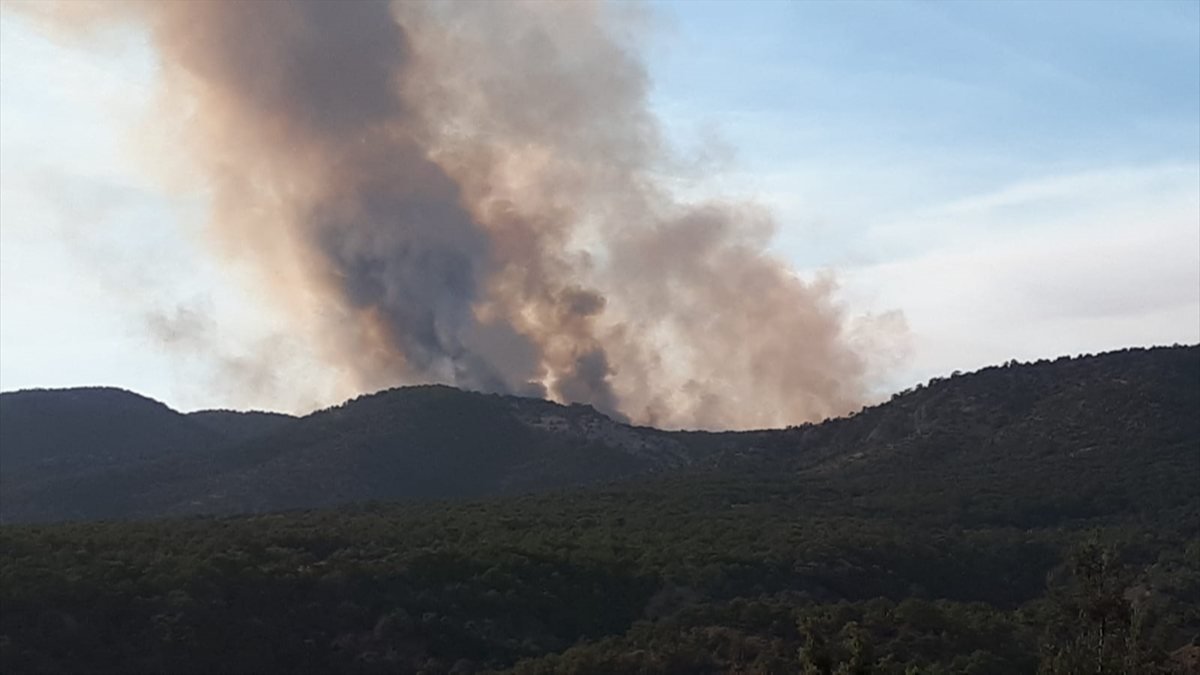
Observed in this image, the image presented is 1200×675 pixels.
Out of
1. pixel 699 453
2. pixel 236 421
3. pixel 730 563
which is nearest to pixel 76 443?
pixel 236 421

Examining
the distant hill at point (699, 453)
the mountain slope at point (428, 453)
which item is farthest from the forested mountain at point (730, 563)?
the mountain slope at point (428, 453)

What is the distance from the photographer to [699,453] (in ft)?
408

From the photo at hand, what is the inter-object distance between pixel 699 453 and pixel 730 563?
5742cm

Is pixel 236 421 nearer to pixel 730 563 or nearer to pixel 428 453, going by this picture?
pixel 428 453

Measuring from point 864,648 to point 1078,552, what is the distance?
5.62m

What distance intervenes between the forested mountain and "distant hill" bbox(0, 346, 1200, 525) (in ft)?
1.04

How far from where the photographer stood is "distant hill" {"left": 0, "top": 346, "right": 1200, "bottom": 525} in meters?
91.7

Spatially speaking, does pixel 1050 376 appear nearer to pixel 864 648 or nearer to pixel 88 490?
pixel 88 490

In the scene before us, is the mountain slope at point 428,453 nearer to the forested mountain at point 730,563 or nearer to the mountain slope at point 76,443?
the forested mountain at point 730,563

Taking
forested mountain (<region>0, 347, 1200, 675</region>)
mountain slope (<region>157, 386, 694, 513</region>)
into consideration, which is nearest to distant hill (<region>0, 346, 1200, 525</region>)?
mountain slope (<region>157, 386, 694, 513</region>)

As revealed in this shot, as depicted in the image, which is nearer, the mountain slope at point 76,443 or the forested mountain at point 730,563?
the forested mountain at point 730,563

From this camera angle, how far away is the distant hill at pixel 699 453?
9169 cm

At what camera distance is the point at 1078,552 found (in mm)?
29797

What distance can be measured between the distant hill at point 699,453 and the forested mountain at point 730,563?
1.04 ft
